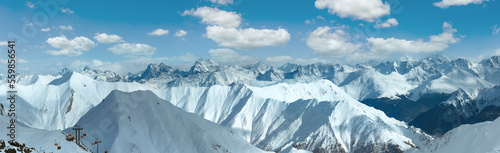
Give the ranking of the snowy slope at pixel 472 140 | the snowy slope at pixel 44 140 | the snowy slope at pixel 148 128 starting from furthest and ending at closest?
1. the snowy slope at pixel 148 128
2. the snowy slope at pixel 472 140
3. the snowy slope at pixel 44 140

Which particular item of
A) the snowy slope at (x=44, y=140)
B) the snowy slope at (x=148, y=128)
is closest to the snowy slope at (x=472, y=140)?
the snowy slope at (x=44, y=140)

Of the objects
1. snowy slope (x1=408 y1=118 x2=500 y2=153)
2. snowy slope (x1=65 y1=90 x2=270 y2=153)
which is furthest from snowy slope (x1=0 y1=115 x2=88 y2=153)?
snowy slope (x1=408 y1=118 x2=500 y2=153)

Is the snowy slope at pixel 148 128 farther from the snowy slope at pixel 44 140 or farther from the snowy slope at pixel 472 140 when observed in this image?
the snowy slope at pixel 472 140

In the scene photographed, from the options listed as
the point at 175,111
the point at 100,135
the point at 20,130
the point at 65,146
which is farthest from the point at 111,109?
the point at 65,146

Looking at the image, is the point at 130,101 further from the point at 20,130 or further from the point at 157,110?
the point at 20,130

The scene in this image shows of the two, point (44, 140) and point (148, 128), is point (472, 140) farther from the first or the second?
point (148, 128)

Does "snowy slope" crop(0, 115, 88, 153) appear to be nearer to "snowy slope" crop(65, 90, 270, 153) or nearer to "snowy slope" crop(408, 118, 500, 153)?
"snowy slope" crop(65, 90, 270, 153)
